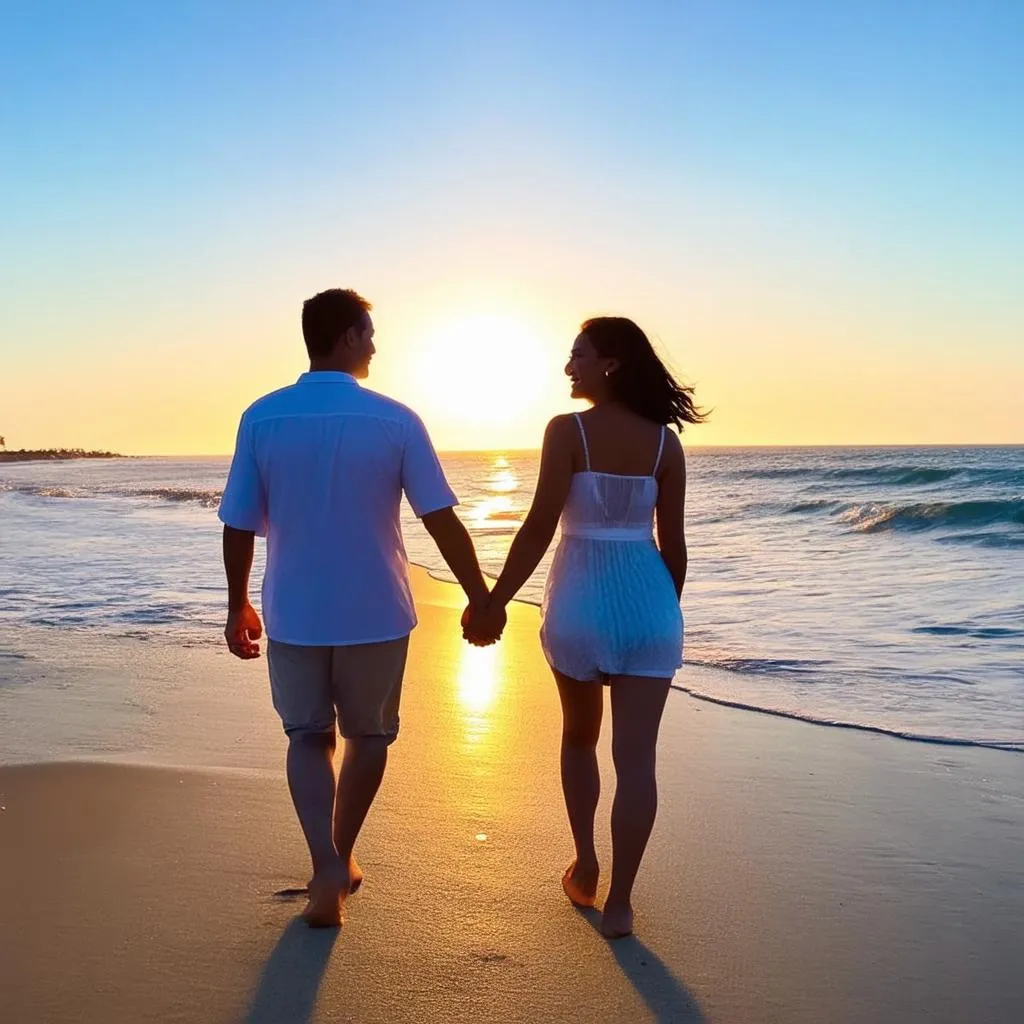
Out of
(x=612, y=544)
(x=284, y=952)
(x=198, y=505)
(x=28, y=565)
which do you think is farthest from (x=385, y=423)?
(x=198, y=505)

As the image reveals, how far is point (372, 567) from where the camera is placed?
3.18 meters

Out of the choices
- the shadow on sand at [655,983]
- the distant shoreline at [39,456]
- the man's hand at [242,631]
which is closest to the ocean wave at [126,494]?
the man's hand at [242,631]

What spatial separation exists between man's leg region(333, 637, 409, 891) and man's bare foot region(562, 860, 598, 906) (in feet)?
2.20

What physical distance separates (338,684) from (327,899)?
61 centimetres

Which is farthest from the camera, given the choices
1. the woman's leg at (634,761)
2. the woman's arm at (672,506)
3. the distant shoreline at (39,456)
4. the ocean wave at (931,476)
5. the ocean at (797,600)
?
the distant shoreline at (39,456)

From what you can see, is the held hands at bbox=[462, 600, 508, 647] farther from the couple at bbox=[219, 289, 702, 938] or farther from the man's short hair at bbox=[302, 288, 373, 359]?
the man's short hair at bbox=[302, 288, 373, 359]

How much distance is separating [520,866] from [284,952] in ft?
3.08

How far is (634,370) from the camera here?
328cm

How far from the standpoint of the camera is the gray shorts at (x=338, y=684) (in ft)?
10.5

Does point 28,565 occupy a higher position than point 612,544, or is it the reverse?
point 612,544

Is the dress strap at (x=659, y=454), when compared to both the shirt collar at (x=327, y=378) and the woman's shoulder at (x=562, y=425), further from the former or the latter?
the shirt collar at (x=327, y=378)

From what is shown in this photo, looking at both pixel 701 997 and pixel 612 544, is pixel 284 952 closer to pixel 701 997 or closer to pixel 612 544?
pixel 701 997

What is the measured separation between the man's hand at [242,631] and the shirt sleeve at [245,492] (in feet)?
0.87

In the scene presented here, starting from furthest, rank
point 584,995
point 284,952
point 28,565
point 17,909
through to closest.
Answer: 1. point 28,565
2. point 17,909
3. point 284,952
4. point 584,995
